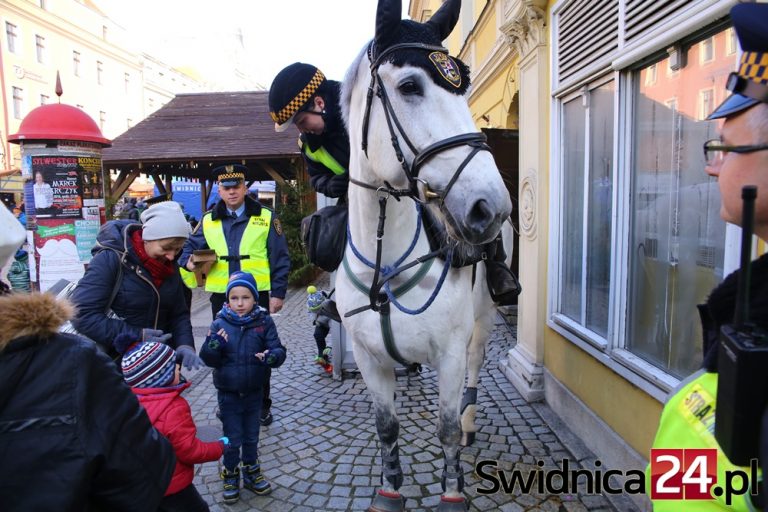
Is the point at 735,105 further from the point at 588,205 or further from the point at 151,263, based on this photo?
the point at 588,205

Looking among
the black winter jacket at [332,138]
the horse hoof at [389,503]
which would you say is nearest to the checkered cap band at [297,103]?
the black winter jacket at [332,138]

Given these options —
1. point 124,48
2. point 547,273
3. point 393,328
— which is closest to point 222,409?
point 393,328

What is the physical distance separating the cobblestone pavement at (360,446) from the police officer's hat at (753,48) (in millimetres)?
2549

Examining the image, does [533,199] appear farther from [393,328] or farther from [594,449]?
[393,328]

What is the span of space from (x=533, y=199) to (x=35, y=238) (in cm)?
514

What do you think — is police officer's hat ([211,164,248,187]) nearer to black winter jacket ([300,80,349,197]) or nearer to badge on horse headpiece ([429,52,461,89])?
black winter jacket ([300,80,349,197])

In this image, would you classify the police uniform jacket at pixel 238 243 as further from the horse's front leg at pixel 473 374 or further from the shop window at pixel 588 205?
the shop window at pixel 588 205

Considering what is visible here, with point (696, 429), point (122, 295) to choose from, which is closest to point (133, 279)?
point (122, 295)

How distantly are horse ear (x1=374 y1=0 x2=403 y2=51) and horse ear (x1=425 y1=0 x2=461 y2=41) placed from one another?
224mm

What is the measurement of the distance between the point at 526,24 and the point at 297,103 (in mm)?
2973

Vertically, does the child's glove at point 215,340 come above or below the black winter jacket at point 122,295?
below

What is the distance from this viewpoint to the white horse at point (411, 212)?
5.42ft

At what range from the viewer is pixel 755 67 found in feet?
2.57

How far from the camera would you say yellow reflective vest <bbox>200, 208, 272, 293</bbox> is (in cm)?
388
